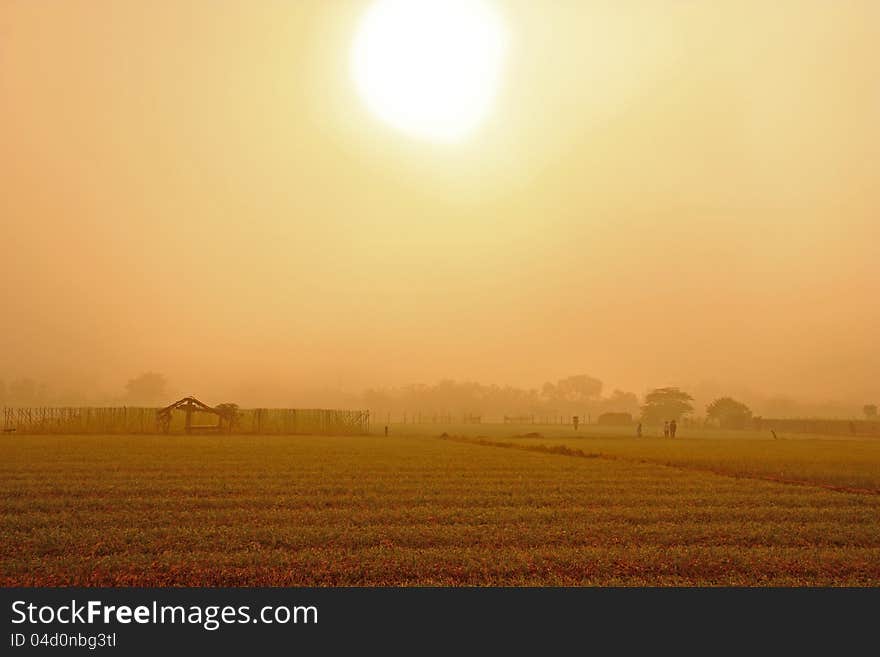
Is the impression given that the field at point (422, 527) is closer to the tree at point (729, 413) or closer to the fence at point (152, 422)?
the fence at point (152, 422)

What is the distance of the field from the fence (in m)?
57.8

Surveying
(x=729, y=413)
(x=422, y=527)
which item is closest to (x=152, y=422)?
(x=422, y=527)

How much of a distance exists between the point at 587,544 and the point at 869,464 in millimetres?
40127

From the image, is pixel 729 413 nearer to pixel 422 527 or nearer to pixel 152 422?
pixel 152 422

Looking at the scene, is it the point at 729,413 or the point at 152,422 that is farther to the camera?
the point at 729,413

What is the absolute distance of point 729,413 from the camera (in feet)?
577

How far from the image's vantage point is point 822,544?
19781 mm

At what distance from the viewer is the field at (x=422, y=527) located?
15.9 m

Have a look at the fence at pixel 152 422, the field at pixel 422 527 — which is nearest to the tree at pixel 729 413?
the fence at pixel 152 422

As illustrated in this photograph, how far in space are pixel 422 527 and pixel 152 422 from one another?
3239 inches

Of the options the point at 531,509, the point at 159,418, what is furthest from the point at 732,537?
the point at 159,418

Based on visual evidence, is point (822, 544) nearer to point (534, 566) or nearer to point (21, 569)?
point (534, 566)

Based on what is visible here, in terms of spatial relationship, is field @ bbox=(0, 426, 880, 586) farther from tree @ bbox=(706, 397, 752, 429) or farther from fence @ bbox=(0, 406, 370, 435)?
Answer: tree @ bbox=(706, 397, 752, 429)

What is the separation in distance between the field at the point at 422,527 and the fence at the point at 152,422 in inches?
2275
